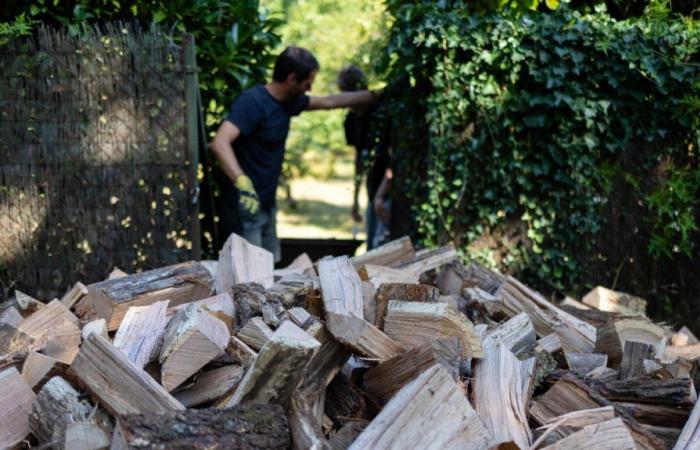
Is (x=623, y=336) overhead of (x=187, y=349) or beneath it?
beneath

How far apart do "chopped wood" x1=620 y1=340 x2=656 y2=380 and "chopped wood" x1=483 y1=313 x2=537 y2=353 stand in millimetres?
375

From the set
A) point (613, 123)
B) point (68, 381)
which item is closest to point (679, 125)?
point (613, 123)

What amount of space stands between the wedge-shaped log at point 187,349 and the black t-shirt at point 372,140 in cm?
393

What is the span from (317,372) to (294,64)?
3175mm

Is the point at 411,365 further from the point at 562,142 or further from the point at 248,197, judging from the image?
the point at 562,142

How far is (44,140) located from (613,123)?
373 centimetres

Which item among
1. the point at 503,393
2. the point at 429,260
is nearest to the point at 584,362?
the point at 503,393

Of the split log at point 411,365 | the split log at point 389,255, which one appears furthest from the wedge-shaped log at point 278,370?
the split log at point 389,255

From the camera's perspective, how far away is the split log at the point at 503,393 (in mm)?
2605

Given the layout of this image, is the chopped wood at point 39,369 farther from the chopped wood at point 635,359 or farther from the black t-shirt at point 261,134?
the black t-shirt at point 261,134

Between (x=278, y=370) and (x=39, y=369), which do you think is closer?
(x=278, y=370)

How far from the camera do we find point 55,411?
2641mm

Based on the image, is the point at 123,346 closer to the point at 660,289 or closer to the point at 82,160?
the point at 82,160

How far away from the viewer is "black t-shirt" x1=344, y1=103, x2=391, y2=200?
261 inches
